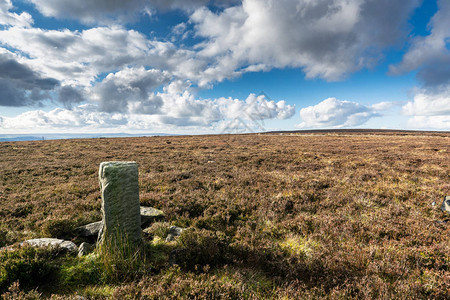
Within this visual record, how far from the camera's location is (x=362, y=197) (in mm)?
7395

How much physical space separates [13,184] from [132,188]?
35.5 feet

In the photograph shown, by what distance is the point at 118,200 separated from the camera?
4.08m

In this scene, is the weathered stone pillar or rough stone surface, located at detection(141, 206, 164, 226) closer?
the weathered stone pillar

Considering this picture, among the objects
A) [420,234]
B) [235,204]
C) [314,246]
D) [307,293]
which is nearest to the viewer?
[307,293]

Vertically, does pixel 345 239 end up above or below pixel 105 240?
below

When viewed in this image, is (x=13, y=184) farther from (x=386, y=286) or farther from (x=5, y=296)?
(x=386, y=286)

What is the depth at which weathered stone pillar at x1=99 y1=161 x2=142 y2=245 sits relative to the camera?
4016 millimetres

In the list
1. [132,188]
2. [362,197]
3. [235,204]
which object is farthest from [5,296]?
[362,197]

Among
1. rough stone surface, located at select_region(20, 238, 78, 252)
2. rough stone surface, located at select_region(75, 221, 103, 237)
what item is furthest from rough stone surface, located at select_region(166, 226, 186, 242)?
rough stone surface, located at select_region(20, 238, 78, 252)

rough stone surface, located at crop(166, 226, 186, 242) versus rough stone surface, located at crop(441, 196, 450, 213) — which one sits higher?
rough stone surface, located at crop(441, 196, 450, 213)

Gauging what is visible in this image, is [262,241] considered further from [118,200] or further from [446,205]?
[446,205]

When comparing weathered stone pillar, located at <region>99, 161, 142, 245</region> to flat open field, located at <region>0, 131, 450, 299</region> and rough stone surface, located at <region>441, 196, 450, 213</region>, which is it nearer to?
flat open field, located at <region>0, 131, 450, 299</region>

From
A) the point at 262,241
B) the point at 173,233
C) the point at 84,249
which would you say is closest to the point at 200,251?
the point at 173,233

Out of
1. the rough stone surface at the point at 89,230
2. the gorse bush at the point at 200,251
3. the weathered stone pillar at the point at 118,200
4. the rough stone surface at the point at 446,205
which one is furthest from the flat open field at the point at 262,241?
the weathered stone pillar at the point at 118,200
